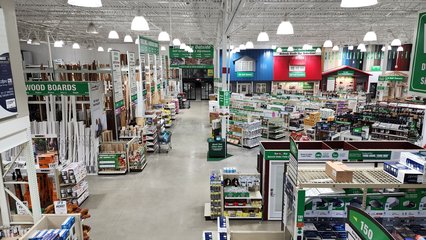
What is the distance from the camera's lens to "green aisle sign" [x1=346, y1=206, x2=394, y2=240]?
1.76 m

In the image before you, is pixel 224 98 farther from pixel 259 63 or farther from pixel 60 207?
pixel 259 63

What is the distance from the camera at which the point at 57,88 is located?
329 inches

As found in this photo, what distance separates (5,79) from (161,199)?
5030mm

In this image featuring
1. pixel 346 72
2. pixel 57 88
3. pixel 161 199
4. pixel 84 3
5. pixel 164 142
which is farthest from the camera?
pixel 346 72

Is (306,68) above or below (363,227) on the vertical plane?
above

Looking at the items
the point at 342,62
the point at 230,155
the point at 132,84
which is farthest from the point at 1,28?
the point at 342,62

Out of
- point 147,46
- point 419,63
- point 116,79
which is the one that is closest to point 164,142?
point 116,79

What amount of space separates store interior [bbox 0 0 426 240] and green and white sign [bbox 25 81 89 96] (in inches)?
1.2

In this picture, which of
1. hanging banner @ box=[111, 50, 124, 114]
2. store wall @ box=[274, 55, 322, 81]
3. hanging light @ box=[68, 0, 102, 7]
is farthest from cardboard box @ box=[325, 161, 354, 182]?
store wall @ box=[274, 55, 322, 81]

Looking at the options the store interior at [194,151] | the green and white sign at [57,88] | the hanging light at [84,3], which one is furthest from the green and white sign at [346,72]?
the hanging light at [84,3]

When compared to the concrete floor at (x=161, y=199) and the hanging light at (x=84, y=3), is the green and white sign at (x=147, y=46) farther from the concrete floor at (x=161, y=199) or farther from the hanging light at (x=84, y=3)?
the hanging light at (x=84, y=3)

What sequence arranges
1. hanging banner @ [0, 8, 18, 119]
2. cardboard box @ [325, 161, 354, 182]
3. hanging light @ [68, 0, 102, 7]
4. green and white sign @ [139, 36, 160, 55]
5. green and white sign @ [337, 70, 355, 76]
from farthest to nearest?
1. green and white sign @ [337, 70, 355, 76]
2. green and white sign @ [139, 36, 160, 55]
3. hanging light @ [68, 0, 102, 7]
4. hanging banner @ [0, 8, 18, 119]
5. cardboard box @ [325, 161, 354, 182]

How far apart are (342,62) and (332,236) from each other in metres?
27.4

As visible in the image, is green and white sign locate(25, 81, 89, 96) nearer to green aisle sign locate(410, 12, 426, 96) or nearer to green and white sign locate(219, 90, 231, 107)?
green and white sign locate(219, 90, 231, 107)
